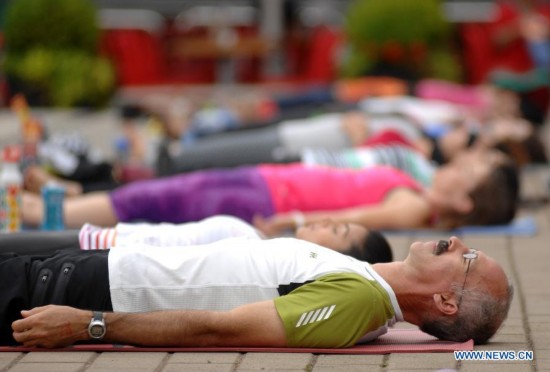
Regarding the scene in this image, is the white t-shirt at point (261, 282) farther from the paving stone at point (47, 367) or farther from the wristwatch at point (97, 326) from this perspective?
the paving stone at point (47, 367)

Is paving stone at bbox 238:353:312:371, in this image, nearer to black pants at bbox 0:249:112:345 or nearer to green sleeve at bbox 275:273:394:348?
green sleeve at bbox 275:273:394:348

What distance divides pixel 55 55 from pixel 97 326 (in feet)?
37.1

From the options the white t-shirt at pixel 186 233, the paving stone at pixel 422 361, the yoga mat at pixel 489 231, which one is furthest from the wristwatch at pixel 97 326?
the yoga mat at pixel 489 231

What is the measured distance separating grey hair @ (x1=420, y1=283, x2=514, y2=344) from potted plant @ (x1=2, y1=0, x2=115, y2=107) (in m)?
10.9

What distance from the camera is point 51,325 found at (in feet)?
14.7

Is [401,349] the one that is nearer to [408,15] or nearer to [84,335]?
[84,335]

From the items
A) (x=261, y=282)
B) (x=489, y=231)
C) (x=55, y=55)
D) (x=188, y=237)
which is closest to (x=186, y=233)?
(x=188, y=237)

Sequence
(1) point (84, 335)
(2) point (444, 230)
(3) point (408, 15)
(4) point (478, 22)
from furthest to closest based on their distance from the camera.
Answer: (4) point (478, 22) → (3) point (408, 15) → (2) point (444, 230) → (1) point (84, 335)

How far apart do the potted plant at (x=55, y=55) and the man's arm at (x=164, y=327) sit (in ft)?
35.6

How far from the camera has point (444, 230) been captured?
750cm

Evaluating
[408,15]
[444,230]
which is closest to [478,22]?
[408,15]

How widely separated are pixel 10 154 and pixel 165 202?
2.91 feet

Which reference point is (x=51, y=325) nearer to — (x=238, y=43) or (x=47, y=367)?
(x=47, y=367)

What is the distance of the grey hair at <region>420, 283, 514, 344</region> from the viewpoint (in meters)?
4.61
